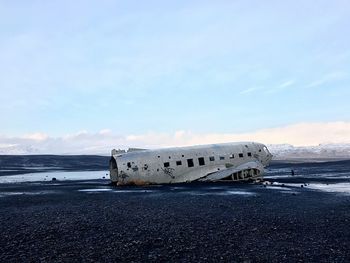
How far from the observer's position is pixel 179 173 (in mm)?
38375

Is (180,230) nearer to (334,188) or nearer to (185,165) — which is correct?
(334,188)

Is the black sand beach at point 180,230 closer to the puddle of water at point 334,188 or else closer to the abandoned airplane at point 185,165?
the puddle of water at point 334,188

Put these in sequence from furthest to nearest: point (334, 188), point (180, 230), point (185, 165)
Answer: point (185, 165) < point (334, 188) < point (180, 230)

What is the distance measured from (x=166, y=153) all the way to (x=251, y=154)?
394 inches

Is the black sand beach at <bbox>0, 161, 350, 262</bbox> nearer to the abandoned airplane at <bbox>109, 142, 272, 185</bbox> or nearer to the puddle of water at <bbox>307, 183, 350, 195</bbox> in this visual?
the puddle of water at <bbox>307, 183, 350, 195</bbox>

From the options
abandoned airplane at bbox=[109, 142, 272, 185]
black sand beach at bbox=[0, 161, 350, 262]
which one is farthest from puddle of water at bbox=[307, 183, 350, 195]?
abandoned airplane at bbox=[109, 142, 272, 185]

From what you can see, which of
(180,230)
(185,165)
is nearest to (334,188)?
(185,165)

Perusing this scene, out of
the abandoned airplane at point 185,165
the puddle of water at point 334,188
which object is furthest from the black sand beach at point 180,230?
the abandoned airplane at point 185,165

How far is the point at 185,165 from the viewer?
1513 inches

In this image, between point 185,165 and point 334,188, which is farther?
point 185,165

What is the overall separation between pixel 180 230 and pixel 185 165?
23281 mm

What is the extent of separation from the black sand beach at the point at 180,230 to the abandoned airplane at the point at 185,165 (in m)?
12.0

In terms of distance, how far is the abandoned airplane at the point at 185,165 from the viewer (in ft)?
120

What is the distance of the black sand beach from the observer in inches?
460
